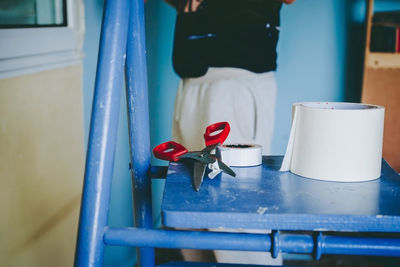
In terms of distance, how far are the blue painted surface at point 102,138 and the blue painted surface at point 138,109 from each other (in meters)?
0.10

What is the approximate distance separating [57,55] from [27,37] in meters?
0.21

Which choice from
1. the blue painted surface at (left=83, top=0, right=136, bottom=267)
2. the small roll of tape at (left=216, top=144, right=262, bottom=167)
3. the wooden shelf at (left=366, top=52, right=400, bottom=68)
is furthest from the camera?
the wooden shelf at (left=366, top=52, right=400, bottom=68)

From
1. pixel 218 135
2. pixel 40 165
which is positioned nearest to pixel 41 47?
→ pixel 40 165

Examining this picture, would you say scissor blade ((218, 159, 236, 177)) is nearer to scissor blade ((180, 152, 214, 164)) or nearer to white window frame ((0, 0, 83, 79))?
scissor blade ((180, 152, 214, 164))

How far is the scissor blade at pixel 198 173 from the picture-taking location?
0.67 meters

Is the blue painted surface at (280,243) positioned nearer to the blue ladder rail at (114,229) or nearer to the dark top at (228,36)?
the blue ladder rail at (114,229)

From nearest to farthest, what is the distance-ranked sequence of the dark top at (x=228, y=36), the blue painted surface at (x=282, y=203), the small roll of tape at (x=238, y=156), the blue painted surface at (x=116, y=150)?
the blue painted surface at (x=282, y=203), the small roll of tape at (x=238, y=156), the blue painted surface at (x=116, y=150), the dark top at (x=228, y=36)

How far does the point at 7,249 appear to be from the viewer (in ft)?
3.14

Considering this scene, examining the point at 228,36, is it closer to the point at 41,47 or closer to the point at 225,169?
the point at 41,47

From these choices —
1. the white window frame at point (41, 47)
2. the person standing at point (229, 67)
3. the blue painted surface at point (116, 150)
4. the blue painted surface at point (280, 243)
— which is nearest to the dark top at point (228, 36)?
the person standing at point (229, 67)

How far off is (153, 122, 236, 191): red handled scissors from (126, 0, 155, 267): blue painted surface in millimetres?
39

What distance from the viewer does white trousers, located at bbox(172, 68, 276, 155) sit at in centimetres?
178

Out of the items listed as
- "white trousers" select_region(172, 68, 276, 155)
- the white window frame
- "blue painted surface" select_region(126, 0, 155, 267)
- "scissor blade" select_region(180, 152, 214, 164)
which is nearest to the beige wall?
the white window frame

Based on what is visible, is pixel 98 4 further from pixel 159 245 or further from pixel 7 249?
pixel 159 245
